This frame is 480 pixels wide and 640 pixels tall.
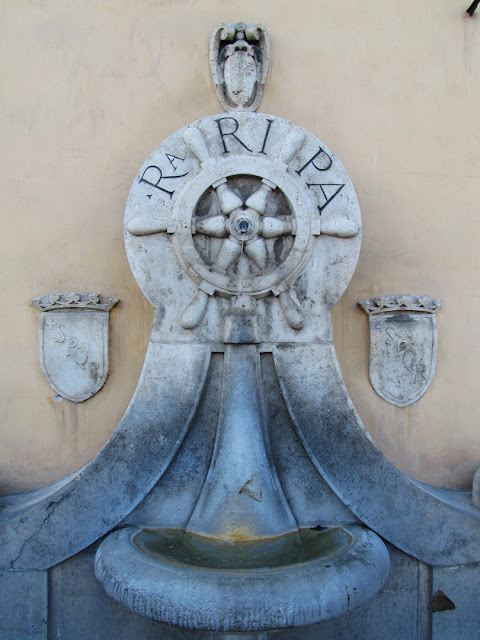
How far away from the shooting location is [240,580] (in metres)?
1.92

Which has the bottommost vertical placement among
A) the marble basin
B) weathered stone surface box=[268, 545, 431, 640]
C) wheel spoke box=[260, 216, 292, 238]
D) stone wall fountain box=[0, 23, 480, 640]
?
weathered stone surface box=[268, 545, 431, 640]

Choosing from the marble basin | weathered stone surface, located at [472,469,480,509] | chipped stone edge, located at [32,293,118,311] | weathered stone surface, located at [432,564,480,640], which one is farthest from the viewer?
chipped stone edge, located at [32,293,118,311]

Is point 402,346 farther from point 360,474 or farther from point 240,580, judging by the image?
point 240,580

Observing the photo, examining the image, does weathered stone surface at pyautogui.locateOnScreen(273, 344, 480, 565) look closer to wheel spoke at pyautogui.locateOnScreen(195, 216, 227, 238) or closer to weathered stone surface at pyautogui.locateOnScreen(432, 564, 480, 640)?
weathered stone surface at pyautogui.locateOnScreen(432, 564, 480, 640)

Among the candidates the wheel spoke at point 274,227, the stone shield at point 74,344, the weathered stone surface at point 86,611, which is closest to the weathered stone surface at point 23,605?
the weathered stone surface at point 86,611

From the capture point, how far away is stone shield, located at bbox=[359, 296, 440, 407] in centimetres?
298

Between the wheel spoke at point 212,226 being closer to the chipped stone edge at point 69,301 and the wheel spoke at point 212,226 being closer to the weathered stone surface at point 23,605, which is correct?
the chipped stone edge at point 69,301

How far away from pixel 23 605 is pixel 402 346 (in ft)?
7.72

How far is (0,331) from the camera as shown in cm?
298

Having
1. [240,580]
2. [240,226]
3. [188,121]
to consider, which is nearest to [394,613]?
[240,580]

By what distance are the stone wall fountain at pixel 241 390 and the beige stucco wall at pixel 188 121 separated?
38 centimetres

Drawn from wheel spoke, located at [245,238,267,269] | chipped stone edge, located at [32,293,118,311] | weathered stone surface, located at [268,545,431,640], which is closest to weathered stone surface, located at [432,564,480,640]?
weathered stone surface, located at [268,545,431,640]

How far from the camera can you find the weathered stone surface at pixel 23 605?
2504mm

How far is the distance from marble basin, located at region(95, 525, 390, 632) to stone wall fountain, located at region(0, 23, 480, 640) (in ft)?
0.45
